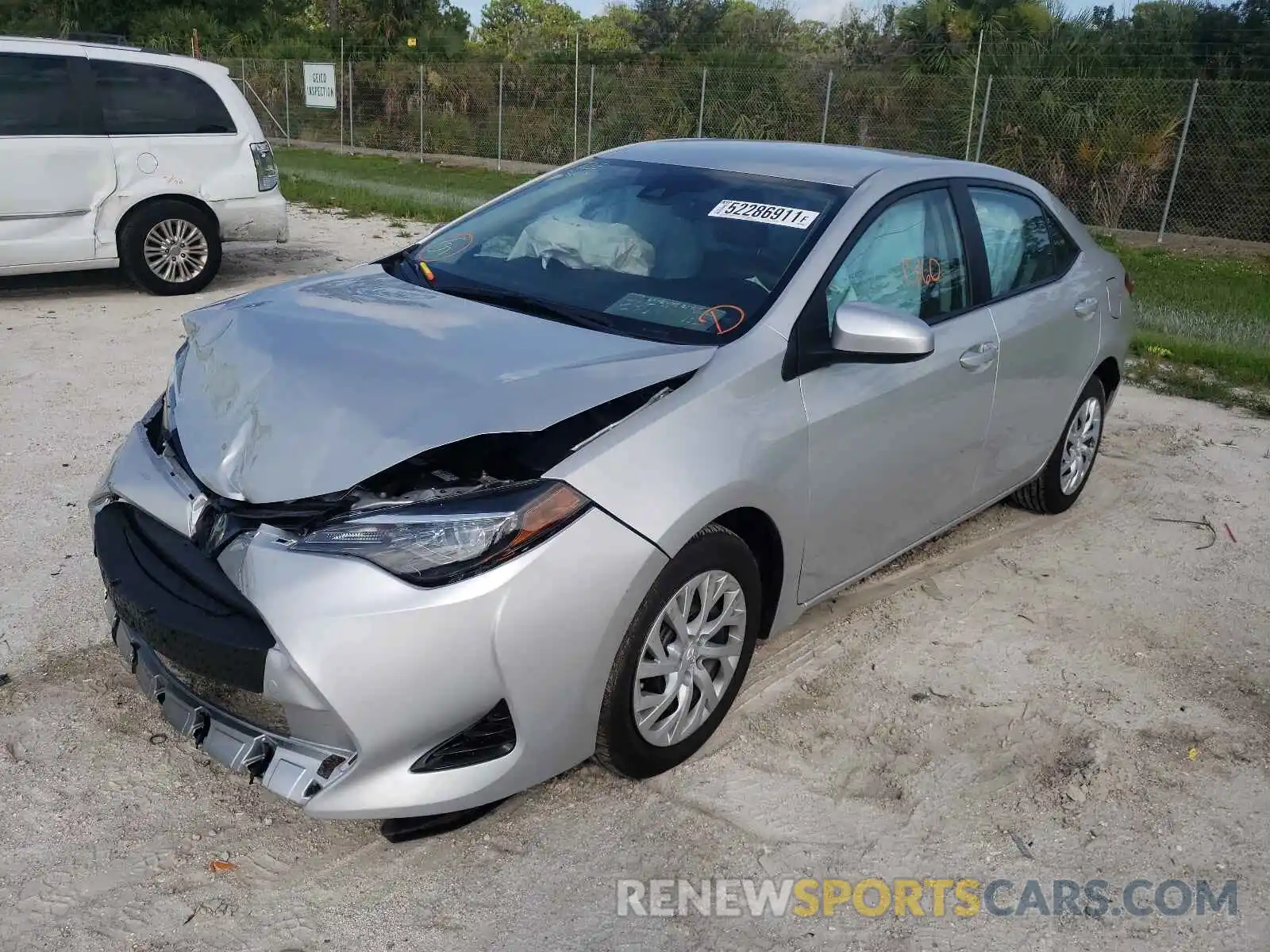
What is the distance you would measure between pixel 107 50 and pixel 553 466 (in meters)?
7.94

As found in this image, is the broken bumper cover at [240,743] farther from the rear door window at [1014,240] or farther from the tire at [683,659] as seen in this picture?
the rear door window at [1014,240]

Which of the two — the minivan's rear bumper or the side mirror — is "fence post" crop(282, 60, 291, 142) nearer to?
the minivan's rear bumper

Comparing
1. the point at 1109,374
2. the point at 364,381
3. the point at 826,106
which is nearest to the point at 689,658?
the point at 364,381

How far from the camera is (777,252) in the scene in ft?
12.2

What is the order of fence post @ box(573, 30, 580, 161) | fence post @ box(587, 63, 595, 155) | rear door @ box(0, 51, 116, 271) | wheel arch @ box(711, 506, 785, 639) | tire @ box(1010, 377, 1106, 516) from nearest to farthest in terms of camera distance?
wheel arch @ box(711, 506, 785, 639) → tire @ box(1010, 377, 1106, 516) → rear door @ box(0, 51, 116, 271) → fence post @ box(587, 63, 595, 155) → fence post @ box(573, 30, 580, 161)

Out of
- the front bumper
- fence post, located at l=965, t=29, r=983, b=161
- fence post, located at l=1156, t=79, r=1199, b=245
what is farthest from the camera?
fence post, located at l=965, t=29, r=983, b=161

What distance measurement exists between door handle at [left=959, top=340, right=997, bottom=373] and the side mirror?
75 centimetres

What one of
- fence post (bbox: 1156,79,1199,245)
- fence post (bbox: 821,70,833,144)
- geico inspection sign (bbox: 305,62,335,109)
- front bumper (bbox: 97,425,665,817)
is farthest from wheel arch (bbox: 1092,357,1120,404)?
geico inspection sign (bbox: 305,62,335,109)

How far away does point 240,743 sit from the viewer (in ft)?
9.24

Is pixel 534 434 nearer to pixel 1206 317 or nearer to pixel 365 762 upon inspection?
pixel 365 762

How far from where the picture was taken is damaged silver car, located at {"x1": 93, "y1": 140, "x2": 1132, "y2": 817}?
2684 mm

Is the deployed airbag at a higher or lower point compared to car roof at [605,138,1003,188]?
lower

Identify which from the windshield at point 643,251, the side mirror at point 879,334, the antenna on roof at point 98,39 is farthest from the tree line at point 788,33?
the side mirror at point 879,334

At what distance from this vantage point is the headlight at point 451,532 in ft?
8.87
